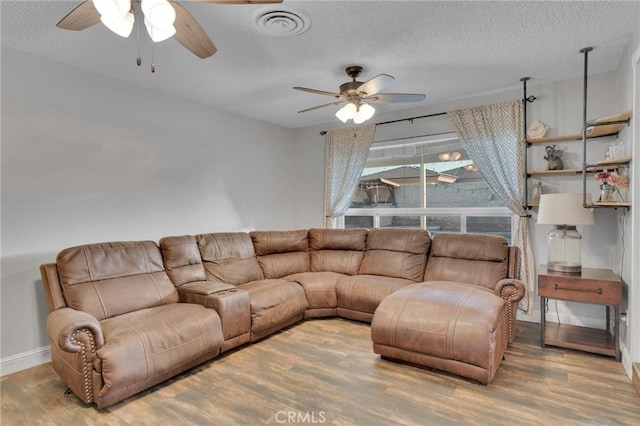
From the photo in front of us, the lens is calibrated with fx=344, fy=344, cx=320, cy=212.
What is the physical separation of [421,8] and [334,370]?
2654 mm

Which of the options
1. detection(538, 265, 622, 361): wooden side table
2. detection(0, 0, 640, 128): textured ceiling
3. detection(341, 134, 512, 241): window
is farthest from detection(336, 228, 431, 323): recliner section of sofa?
detection(0, 0, 640, 128): textured ceiling

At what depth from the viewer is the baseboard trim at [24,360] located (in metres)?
2.70

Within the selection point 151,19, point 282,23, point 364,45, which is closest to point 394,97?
point 364,45

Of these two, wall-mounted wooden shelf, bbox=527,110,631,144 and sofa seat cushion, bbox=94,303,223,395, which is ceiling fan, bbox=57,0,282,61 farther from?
wall-mounted wooden shelf, bbox=527,110,631,144

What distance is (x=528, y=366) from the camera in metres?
2.68

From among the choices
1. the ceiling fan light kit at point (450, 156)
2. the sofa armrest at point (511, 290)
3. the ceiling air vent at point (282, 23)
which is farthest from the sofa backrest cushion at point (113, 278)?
the ceiling fan light kit at point (450, 156)

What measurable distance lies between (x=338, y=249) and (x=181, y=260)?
6.45 feet

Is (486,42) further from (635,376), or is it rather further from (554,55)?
(635,376)

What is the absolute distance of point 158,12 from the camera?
1.55 m

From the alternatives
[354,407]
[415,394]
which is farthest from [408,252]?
[354,407]

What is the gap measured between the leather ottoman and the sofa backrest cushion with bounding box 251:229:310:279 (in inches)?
67.0

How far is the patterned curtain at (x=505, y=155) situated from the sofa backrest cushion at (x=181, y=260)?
10.8 ft

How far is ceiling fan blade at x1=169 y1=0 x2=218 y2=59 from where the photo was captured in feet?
5.88

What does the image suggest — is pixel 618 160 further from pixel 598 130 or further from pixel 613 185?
pixel 598 130
